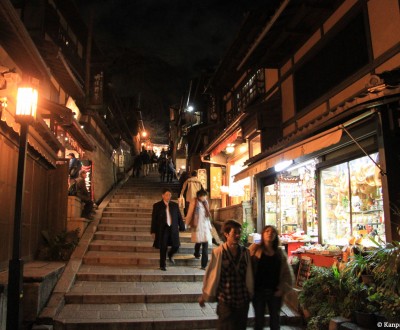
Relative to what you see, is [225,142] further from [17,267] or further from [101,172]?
[17,267]

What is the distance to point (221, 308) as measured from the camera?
16.4 feet

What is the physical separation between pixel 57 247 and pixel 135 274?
298 centimetres

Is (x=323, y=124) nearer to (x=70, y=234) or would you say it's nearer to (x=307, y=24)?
(x=307, y=24)

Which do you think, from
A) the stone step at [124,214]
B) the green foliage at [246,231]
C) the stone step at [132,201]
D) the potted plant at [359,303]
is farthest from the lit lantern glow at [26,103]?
the stone step at [132,201]

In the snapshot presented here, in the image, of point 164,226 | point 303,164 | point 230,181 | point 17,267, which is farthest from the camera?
point 230,181

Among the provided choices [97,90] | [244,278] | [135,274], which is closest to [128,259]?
[135,274]

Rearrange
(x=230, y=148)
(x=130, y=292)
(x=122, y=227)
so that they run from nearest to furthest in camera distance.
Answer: (x=130, y=292)
(x=122, y=227)
(x=230, y=148)

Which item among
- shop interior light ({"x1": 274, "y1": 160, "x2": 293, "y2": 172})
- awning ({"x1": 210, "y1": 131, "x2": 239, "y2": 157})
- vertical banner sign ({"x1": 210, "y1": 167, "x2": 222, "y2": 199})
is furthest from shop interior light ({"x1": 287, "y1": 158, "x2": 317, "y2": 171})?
vertical banner sign ({"x1": 210, "y1": 167, "x2": 222, "y2": 199})

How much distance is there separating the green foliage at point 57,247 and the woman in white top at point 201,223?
3866 mm

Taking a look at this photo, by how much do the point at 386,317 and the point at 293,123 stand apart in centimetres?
765

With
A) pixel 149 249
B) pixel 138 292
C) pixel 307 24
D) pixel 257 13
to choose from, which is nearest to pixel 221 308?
pixel 138 292

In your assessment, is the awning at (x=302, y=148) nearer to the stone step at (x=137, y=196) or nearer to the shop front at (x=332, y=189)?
the shop front at (x=332, y=189)

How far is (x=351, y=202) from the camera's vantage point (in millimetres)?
9352

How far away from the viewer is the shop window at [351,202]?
8.33 metres
